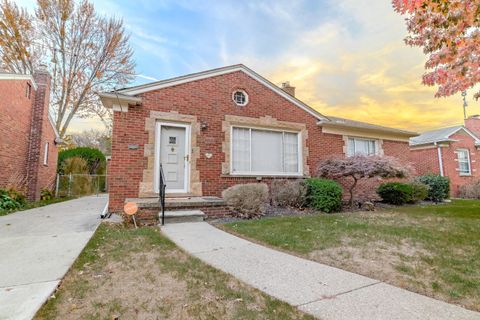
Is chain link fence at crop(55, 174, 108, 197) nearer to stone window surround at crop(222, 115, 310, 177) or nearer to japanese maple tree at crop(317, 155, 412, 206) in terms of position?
stone window surround at crop(222, 115, 310, 177)

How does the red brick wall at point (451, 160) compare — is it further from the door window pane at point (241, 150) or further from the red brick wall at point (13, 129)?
the red brick wall at point (13, 129)

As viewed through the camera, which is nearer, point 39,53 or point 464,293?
point 464,293

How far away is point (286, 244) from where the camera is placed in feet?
13.7

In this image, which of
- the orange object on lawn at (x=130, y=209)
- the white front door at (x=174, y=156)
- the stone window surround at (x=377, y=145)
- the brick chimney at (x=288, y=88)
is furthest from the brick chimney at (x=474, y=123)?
the orange object on lawn at (x=130, y=209)

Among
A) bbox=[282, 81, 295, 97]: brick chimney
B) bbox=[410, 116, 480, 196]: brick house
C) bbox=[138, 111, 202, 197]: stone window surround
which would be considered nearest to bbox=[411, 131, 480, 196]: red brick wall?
bbox=[410, 116, 480, 196]: brick house

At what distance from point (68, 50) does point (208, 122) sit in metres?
16.0

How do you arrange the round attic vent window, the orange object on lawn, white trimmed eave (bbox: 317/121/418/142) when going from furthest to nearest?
1. white trimmed eave (bbox: 317/121/418/142)
2. the round attic vent window
3. the orange object on lawn

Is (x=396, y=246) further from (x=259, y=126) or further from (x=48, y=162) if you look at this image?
(x=48, y=162)

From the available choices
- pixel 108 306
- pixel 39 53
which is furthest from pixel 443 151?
pixel 39 53

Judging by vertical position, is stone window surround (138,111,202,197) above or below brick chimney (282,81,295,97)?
below

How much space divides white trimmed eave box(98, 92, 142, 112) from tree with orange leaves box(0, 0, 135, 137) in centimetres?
1029

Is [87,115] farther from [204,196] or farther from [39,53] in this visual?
Result: [204,196]

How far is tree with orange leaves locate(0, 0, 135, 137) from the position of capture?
52.3 feet

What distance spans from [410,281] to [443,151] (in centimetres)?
1571
